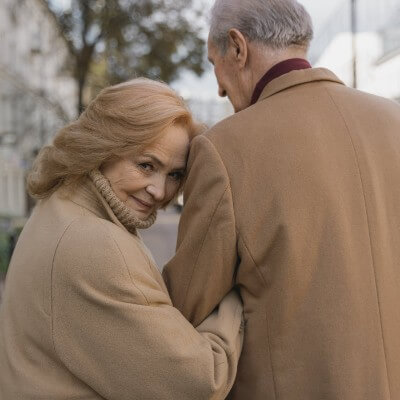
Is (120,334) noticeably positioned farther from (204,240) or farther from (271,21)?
(271,21)

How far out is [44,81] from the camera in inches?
1405

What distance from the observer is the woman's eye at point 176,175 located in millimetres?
2332

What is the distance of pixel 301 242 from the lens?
198 cm

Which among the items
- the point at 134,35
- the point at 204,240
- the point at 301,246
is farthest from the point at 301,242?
the point at 134,35

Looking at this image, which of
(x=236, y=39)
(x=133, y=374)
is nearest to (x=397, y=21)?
(x=236, y=39)

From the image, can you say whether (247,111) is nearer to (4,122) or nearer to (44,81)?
(4,122)

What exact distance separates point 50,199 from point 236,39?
78 cm

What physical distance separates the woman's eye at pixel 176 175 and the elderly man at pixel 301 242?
0.63ft

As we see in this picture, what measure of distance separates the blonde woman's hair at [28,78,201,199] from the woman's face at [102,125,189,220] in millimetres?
33

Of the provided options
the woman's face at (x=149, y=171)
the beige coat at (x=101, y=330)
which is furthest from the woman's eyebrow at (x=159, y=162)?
the beige coat at (x=101, y=330)

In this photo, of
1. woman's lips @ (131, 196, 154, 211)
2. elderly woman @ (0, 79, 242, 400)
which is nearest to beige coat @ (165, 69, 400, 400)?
elderly woman @ (0, 79, 242, 400)

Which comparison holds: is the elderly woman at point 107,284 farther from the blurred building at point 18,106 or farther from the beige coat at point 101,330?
the blurred building at point 18,106

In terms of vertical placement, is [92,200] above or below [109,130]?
below

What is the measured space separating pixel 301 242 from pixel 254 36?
0.68 metres
